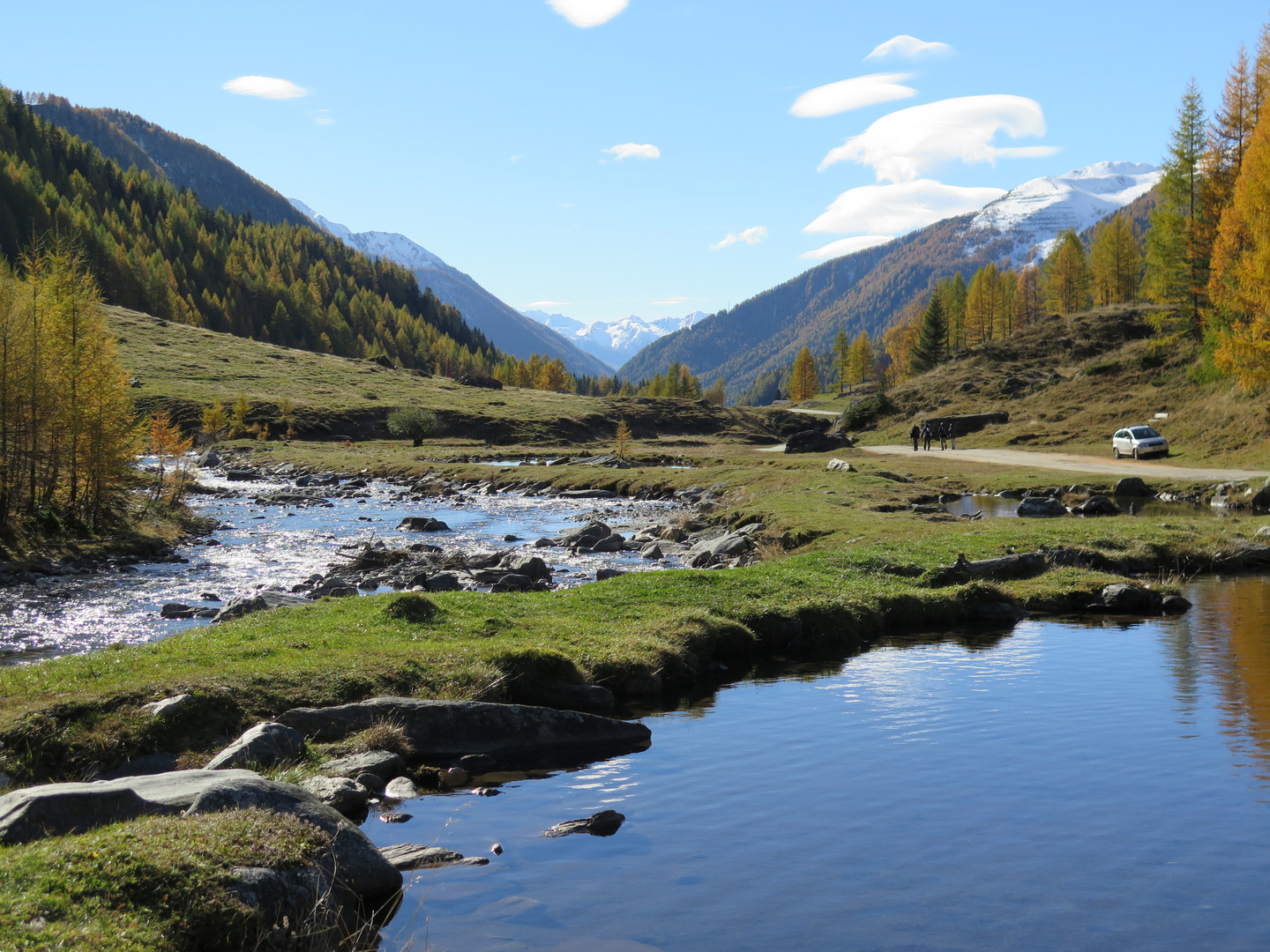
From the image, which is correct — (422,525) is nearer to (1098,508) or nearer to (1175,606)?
(1098,508)

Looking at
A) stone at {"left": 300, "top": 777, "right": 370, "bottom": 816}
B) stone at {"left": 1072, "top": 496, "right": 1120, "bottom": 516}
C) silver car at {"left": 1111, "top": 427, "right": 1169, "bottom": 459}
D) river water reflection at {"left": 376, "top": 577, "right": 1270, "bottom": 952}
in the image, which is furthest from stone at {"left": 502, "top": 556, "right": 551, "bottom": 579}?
silver car at {"left": 1111, "top": 427, "right": 1169, "bottom": 459}

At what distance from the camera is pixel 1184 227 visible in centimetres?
7712

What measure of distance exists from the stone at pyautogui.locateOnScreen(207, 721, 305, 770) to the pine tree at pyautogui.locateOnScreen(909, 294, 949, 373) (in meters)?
143

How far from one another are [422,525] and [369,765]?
114ft

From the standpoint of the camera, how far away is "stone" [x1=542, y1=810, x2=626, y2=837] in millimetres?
11000

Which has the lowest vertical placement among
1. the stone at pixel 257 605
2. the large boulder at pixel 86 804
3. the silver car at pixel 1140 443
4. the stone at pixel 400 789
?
Result: the stone at pixel 400 789

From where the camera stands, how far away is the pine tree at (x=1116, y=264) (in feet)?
463

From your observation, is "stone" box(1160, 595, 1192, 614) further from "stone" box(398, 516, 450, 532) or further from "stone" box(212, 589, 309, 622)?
"stone" box(398, 516, 450, 532)

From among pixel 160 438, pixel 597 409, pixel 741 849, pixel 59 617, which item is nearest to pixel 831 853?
pixel 741 849

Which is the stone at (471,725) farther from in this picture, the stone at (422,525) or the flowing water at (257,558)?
the stone at (422,525)

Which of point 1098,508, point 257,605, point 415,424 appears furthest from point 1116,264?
point 257,605

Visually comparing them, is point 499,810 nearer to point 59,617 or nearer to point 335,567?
point 59,617

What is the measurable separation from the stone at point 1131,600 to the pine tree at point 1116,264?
446 ft

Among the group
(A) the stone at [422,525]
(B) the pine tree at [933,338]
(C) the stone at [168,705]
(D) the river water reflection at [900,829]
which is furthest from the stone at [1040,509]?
(B) the pine tree at [933,338]
